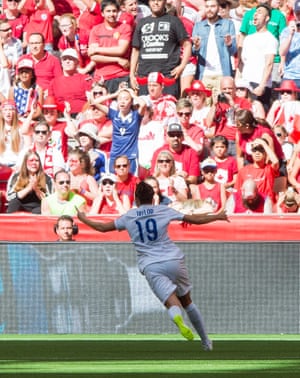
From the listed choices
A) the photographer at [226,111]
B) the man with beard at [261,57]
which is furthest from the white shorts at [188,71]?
the man with beard at [261,57]

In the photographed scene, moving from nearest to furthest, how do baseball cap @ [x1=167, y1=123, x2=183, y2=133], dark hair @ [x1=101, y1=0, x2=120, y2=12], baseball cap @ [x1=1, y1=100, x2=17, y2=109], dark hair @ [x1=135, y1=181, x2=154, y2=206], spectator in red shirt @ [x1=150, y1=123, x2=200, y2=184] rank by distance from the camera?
dark hair @ [x1=135, y1=181, x2=154, y2=206] < spectator in red shirt @ [x1=150, y1=123, x2=200, y2=184] < baseball cap @ [x1=167, y1=123, x2=183, y2=133] < baseball cap @ [x1=1, y1=100, x2=17, y2=109] < dark hair @ [x1=101, y1=0, x2=120, y2=12]

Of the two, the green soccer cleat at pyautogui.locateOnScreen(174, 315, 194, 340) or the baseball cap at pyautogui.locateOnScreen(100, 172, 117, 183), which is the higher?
the baseball cap at pyautogui.locateOnScreen(100, 172, 117, 183)

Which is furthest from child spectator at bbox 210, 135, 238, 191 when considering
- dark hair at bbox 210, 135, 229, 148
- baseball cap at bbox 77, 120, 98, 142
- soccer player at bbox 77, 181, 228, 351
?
soccer player at bbox 77, 181, 228, 351

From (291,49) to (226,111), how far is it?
4.98 ft

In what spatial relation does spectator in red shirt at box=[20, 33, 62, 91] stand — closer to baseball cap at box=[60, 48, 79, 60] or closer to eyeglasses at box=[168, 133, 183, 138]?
baseball cap at box=[60, 48, 79, 60]

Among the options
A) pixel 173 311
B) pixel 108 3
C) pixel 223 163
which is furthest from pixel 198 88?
pixel 173 311

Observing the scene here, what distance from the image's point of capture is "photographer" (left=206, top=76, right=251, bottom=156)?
758 inches

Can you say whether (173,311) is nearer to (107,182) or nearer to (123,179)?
(107,182)

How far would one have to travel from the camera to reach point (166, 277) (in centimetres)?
1252

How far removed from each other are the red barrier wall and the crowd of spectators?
66 cm
